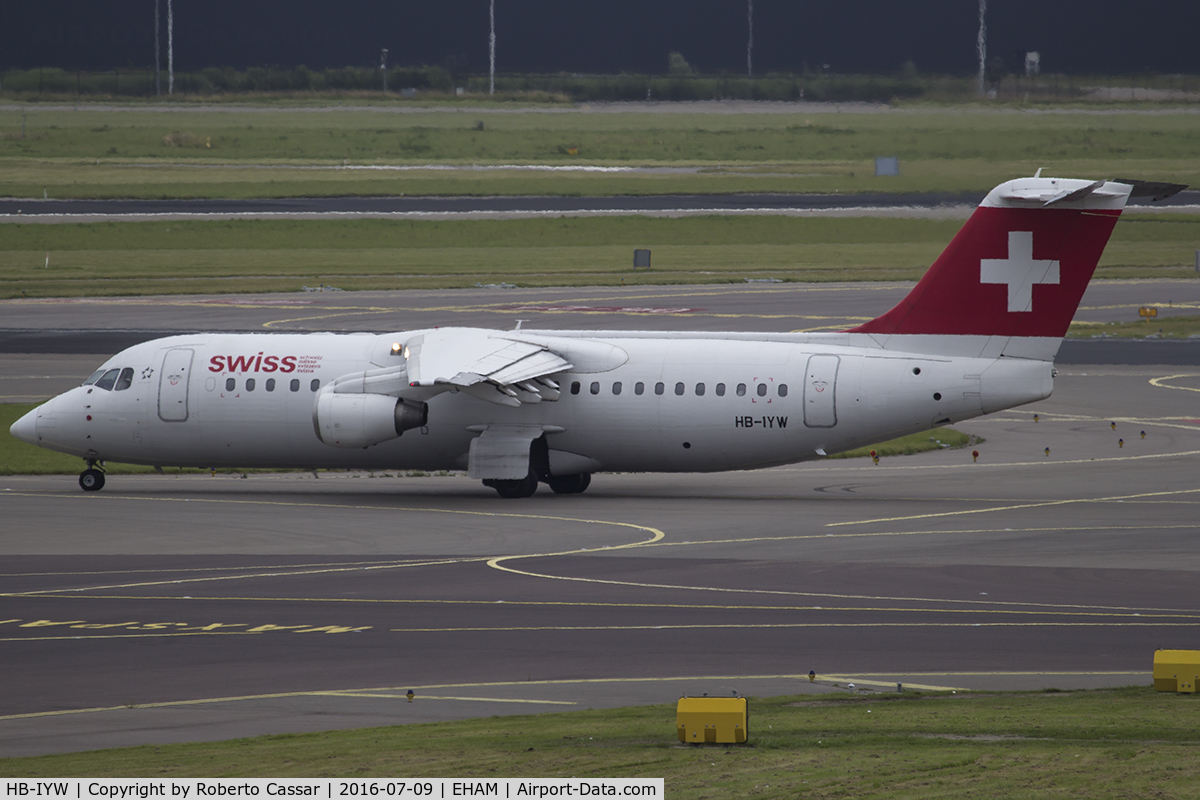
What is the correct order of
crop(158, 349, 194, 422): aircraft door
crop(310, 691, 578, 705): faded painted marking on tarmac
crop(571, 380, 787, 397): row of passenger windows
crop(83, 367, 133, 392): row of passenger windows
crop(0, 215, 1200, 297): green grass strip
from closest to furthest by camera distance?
crop(310, 691, 578, 705): faded painted marking on tarmac, crop(571, 380, 787, 397): row of passenger windows, crop(158, 349, 194, 422): aircraft door, crop(83, 367, 133, 392): row of passenger windows, crop(0, 215, 1200, 297): green grass strip

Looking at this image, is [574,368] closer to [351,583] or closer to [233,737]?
[351,583]

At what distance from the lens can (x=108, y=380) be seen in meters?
40.4

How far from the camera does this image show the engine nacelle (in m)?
36.5

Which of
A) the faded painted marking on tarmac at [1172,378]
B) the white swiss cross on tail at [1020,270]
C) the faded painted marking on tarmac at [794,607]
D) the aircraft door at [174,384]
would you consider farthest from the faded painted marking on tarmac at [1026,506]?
the aircraft door at [174,384]

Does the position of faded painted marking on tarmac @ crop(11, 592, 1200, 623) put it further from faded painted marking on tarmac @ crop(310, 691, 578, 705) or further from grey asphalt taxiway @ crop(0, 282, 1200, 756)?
faded painted marking on tarmac @ crop(310, 691, 578, 705)

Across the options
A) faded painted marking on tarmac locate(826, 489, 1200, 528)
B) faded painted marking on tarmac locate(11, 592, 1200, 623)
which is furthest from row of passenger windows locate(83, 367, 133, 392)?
faded painted marking on tarmac locate(826, 489, 1200, 528)

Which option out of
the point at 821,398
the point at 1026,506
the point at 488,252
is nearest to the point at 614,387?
the point at 821,398

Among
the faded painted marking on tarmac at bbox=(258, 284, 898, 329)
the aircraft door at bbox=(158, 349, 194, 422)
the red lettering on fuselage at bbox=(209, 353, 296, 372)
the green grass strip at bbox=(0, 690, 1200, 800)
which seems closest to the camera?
the green grass strip at bbox=(0, 690, 1200, 800)

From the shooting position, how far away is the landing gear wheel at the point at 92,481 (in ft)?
131

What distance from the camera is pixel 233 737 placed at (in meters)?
16.9

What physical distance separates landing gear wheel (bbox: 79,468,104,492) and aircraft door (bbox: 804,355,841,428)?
18.6 meters

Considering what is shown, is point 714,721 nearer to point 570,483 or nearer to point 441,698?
point 441,698

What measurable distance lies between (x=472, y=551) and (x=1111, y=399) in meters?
28.9

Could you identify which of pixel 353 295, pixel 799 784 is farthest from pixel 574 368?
pixel 353 295
